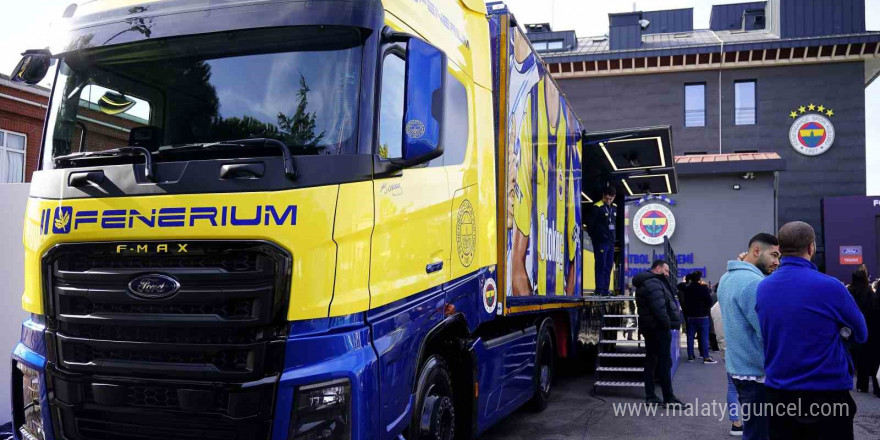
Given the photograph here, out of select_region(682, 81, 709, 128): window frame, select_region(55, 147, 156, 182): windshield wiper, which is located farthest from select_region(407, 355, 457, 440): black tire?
select_region(682, 81, 709, 128): window frame

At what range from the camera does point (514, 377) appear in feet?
22.4

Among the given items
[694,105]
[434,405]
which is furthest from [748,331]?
[694,105]

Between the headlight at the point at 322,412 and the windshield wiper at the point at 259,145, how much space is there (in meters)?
1.07

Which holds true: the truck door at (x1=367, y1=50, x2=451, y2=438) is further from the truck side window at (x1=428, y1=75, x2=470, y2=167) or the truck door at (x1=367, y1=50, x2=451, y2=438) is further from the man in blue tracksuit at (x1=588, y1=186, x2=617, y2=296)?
the man in blue tracksuit at (x1=588, y1=186, x2=617, y2=296)

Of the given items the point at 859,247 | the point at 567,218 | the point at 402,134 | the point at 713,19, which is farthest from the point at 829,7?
the point at 402,134

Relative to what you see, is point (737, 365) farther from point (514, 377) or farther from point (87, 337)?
point (87, 337)

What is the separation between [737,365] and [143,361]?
3.91 m

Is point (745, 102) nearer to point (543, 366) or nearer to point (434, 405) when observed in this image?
point (543, 366)

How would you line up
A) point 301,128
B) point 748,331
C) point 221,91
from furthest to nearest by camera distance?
point 748,331, point 221,91, point 301,128

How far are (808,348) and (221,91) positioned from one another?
349 cm

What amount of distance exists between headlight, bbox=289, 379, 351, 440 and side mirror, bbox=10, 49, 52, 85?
2.74 m

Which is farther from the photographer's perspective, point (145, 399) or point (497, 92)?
point (497, 92)

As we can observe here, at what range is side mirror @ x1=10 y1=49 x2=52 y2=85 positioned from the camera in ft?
15.0

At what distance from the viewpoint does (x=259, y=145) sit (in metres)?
3.75
